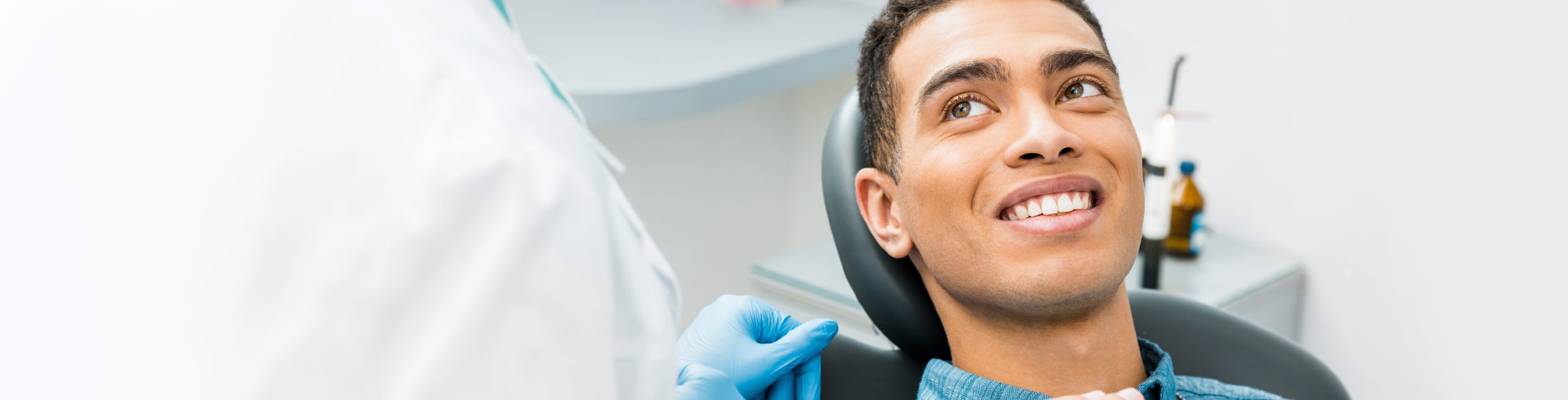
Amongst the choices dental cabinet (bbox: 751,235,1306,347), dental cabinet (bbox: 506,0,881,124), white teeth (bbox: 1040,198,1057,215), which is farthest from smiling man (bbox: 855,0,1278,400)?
dental cabinet (bbox: 506,0,881,124)

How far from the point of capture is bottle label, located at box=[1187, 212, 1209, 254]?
184 centimetres

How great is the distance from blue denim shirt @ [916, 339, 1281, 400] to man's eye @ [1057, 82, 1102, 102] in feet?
0.92

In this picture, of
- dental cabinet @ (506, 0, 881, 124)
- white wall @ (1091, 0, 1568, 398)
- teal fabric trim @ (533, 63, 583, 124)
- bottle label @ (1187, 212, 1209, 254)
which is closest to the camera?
teal fabric trim @ (533, 63, 583, 124)

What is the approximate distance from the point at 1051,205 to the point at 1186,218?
0.89 metres

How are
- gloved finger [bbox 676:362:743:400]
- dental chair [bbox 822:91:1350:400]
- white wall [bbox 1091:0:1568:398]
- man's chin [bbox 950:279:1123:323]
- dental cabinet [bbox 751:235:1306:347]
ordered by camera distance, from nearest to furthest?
gloved finger [bbox 676:362:743:400] < man's chin [bbox 950:279:1123:323] < dental chair [bbox 822:91:1350:400] < white wall [bbox 1091:0:1568:398] < dental cabinet [bbox 751:235:1306:347]

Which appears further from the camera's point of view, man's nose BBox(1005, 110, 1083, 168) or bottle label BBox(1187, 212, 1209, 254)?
bottle label BBox(1187, 212, 1209, 254)

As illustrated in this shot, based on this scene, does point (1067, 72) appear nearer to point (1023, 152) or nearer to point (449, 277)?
point (1023, 152)

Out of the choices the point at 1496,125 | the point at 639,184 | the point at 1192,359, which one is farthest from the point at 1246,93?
the point at 639,184

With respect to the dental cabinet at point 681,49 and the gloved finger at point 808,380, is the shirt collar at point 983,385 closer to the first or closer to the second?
the gloved finger at point 808,380

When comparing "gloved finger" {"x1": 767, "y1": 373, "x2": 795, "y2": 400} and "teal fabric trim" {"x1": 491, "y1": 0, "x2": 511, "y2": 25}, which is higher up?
"teal fabric trim" {"x1": 491, "y1": 0, "x2": 511, "y2": 25}

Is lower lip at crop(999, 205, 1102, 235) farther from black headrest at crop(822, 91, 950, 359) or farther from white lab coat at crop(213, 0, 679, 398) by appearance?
white lab coat at crop(213, 0, 679, 398)

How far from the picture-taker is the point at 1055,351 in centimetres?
109

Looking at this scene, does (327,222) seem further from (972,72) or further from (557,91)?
(972,72)

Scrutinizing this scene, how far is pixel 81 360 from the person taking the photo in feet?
1.53
